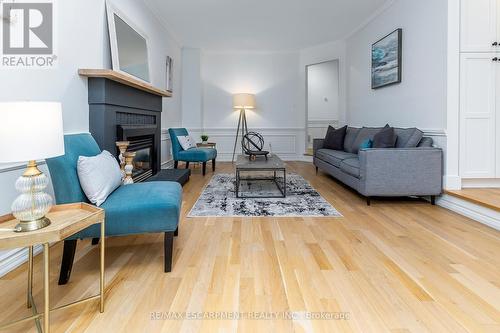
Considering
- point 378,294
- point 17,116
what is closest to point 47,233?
point 17,116

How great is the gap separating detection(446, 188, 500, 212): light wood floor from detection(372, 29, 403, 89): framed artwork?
5.81 feet

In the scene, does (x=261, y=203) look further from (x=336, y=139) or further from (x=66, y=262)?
(x=336, y=139)

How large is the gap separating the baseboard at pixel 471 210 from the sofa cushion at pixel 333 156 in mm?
1273

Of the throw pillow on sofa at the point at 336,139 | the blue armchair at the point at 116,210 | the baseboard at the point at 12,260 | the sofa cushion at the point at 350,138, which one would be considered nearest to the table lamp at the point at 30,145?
the blue armchair at the point at 116,210

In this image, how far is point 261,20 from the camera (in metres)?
5.34

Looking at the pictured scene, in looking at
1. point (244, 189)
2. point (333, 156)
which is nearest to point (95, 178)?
point (244, 189)

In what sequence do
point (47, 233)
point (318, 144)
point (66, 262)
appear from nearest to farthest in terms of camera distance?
point (47, 233) < point (66, 262) < point (318, 144)

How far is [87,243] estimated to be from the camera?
7.77ft

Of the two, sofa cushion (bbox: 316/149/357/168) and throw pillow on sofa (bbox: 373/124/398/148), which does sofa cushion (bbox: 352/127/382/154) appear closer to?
sofa cushion (bbox: 316/149/357/168)

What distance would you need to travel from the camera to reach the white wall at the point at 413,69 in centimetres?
343

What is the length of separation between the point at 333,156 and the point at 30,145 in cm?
400

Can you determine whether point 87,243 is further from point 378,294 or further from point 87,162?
point 378,294

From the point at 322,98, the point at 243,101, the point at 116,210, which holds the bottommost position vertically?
the point at 116,210

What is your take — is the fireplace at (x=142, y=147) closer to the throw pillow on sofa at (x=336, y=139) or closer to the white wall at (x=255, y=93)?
the throw pillow on sofa at (x=336, y=139)
